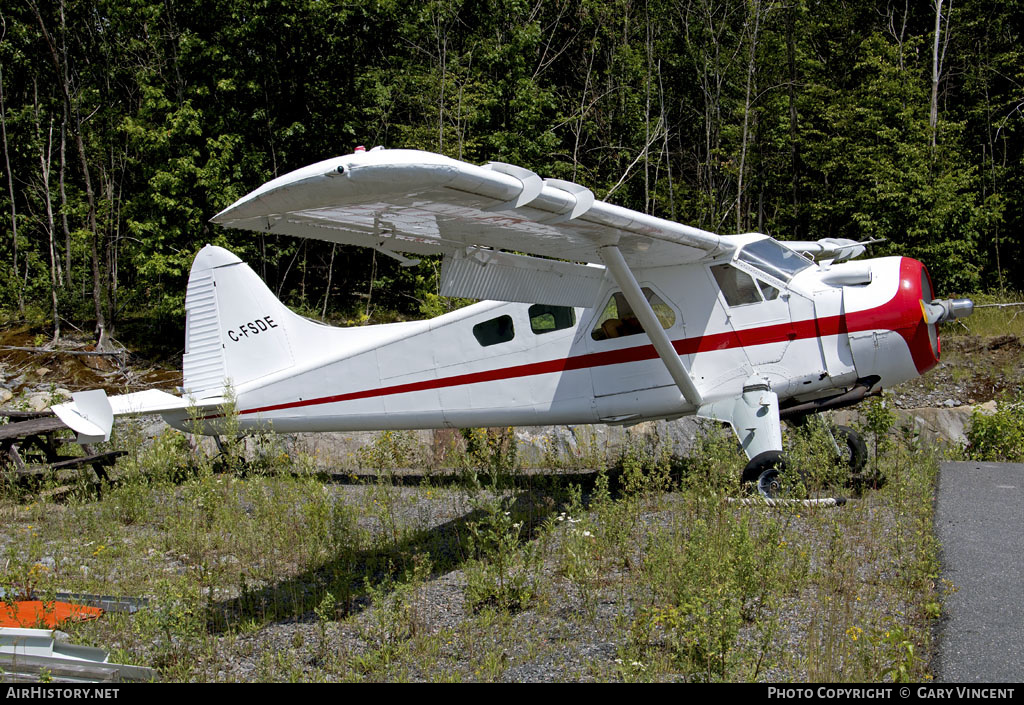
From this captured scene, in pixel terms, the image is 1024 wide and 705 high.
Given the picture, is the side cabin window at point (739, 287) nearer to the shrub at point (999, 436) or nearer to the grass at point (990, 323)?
the shrub at point (999, 436)

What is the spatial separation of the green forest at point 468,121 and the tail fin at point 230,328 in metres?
6.37

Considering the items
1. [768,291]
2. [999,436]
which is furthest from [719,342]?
[999,436]

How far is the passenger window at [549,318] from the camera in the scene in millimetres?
8430

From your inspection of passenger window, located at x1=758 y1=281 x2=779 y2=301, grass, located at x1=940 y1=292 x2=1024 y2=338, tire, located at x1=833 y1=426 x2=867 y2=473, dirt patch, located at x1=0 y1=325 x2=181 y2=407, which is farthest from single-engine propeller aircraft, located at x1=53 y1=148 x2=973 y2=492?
grass, located at x1=940 y1=292 x2=1024 y2=338

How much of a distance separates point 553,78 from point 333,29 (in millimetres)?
9378

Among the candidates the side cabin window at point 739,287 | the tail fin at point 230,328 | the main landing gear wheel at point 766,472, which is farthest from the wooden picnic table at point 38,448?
the side cabin window at point 739,287

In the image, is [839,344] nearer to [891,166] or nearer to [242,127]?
[891,166]

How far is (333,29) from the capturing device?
19016 millimetres

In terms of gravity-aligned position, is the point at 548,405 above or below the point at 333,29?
below

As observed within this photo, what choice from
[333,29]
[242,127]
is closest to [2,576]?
[242,127]

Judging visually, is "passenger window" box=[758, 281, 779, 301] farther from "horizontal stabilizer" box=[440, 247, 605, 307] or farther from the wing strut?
"horizontal stabilizer" box=[440, 247, 605, 307]

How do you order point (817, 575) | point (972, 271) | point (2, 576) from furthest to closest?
1. point (972, 271)
2. point (2, 576)
3. point (817, 575)

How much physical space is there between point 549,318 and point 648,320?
1.29 meters

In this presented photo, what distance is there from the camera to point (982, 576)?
523 centimetres
